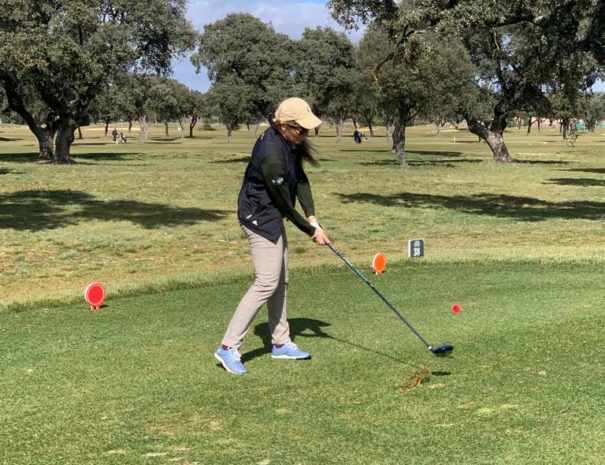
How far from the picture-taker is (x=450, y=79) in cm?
4022

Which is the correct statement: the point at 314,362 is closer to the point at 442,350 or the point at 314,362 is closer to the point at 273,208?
the point at 442,350

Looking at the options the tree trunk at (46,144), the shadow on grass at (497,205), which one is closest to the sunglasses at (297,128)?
the shadow on grass at (497,205)

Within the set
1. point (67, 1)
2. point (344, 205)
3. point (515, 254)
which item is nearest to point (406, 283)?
point (515, 254)

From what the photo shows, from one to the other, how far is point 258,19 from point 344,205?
105ft

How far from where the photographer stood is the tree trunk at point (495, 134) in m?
48.2

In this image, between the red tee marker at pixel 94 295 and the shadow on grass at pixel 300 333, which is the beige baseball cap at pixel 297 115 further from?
the red tee marker at pixel 94 295

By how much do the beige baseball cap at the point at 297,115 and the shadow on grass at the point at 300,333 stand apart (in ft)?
6.56

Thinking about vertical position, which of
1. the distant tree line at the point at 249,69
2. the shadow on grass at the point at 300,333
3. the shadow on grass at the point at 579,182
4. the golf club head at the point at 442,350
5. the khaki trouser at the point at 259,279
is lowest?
the shadow on grass at the point at 579,182

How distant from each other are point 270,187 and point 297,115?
0.60 m

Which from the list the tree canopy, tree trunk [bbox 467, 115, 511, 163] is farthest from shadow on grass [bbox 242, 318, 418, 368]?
tree trunk [bbox 467, 115, 511, 163]

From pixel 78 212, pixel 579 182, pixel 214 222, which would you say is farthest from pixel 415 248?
pixel 579 182

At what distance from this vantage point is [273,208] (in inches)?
221

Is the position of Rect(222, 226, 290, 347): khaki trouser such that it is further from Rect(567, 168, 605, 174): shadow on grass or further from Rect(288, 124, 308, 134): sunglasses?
Rect(567, 168, 605, 174): shadow on grass

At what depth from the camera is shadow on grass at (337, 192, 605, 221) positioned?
20.9 m
